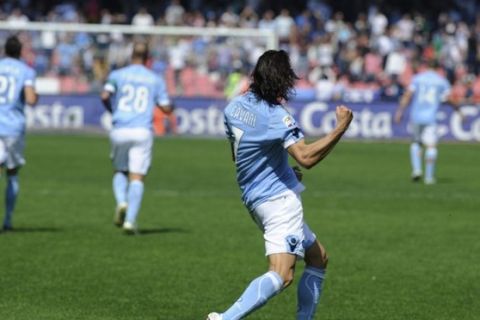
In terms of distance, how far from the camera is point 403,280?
11.6 metres

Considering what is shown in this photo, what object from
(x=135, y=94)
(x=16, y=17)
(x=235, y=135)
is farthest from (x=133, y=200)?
(x=16, y=17)

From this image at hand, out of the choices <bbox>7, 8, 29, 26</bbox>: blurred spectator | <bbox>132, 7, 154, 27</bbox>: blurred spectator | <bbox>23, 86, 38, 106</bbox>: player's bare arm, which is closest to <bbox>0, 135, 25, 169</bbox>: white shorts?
<bbox>23, 86, 38, 106</bbox>: player's bare arm

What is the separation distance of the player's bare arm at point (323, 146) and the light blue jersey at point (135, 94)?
7.20 meters

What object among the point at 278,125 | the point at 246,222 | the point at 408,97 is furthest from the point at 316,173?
the point at 278,125

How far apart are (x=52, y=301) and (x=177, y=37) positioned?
26668 millimetres

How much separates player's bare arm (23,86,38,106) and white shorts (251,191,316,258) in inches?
258

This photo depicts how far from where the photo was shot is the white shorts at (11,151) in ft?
46.4

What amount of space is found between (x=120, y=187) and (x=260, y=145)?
7.18 m

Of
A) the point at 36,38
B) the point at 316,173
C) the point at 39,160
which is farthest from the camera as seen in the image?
the point at 36,38

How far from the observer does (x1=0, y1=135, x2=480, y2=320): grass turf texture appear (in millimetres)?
10164

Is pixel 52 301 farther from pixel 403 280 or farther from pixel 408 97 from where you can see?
pixel 408 97

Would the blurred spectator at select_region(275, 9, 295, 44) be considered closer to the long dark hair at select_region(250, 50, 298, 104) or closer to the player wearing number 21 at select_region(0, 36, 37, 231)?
the player wearing number 21 at select_region(0, 36, 37, 231)

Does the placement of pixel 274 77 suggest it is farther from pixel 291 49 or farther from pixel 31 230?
pixel 291 49

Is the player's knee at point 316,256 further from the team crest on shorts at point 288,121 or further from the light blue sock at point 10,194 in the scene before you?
the light blue sock at point 10,194
